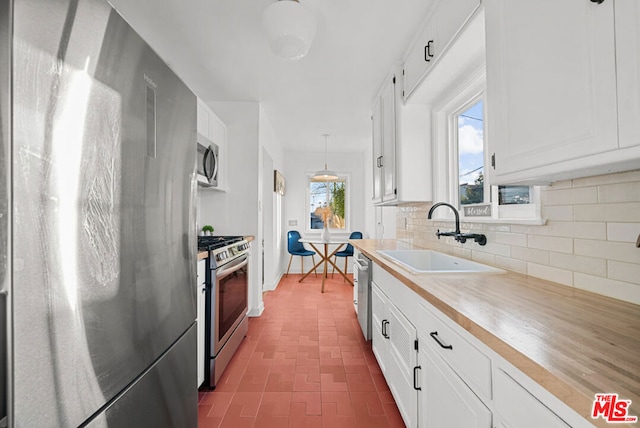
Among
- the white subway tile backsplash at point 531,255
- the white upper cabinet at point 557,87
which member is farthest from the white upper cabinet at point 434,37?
the white subway tile backsplash at point 531,255

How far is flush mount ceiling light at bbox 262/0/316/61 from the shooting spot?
1.67 m

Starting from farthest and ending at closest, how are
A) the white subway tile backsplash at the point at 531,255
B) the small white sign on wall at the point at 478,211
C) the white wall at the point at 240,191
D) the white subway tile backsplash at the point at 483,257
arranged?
the white wall at the point at 240,191
the small white sign on wall at the point at 478,211
the white subway tile backsplash at the point at 483,257
the white subway tile backsplash at the point at 531,255

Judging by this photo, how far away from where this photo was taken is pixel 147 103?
95 cm

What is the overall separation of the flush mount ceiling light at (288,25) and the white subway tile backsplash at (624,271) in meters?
1.79

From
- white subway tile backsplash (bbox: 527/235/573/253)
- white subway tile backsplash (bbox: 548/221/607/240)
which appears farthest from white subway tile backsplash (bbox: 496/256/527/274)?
white subway tile backsplash (bbox: 548/221/607/240)

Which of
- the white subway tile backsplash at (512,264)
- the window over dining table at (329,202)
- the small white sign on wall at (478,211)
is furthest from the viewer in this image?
the window over dining table at (329,202)

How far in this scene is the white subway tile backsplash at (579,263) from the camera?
3.38 ft

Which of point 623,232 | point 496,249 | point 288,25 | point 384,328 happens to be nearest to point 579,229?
point 623,232

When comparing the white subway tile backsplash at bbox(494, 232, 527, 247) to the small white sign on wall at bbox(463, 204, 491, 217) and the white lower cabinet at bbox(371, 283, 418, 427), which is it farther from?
the white lower cabinet at bbox(371, 283, 418, 427)

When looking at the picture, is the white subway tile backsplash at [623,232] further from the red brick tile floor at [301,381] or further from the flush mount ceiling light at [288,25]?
the flush mount ceiling light at [288,25]

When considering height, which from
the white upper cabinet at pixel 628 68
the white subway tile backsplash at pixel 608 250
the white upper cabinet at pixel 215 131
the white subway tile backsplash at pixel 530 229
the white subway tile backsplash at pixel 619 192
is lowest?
the white subway tile backsplash at pixel 608 250

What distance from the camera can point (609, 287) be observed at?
1.00 meters

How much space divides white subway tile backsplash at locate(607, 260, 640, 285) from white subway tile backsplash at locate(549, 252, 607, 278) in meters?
0.02

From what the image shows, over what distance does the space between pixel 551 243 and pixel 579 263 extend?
145 millimetres
